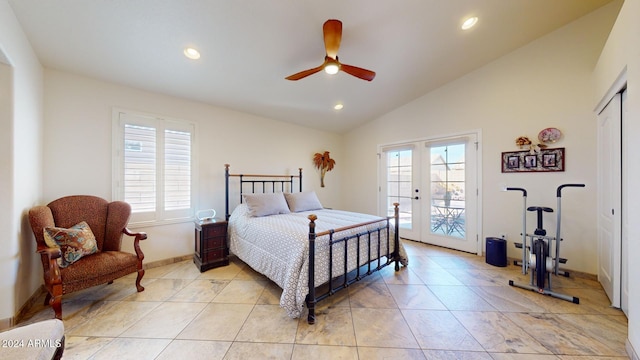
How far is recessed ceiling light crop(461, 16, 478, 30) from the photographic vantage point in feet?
8.52

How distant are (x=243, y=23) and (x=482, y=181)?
4.04m

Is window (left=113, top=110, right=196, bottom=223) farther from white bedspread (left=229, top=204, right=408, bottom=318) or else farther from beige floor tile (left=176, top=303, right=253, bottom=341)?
beige floor tile (left=176, top=303, right=253, bottom=341)

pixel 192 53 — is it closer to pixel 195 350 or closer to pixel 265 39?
pixel 265 39

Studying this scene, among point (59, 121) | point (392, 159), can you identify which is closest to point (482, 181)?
point (392, 159)

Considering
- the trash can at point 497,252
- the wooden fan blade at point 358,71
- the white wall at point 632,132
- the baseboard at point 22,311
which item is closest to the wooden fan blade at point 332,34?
the wooden fan blade at point 358,71

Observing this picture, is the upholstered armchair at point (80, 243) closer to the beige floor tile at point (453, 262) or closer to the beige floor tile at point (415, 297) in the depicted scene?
the beige floor tile at point (415, 297)

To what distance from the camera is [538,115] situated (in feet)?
10.5

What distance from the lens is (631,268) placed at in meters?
1.70

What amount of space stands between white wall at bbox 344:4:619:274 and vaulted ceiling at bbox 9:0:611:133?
0.25 meters

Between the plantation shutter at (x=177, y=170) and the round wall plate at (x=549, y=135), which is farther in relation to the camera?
the plantation shutter at (x=177, y=170)

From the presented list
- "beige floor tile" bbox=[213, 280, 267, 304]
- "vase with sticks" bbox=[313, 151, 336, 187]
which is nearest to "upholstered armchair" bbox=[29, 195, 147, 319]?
"beige floor tile" bbox=[213, 280, 267, 304]

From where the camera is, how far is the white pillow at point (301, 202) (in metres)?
3.87

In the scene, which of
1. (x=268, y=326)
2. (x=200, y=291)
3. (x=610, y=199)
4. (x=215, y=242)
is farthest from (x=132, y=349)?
(x=610, y=199)

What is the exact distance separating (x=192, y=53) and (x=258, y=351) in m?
3.02
